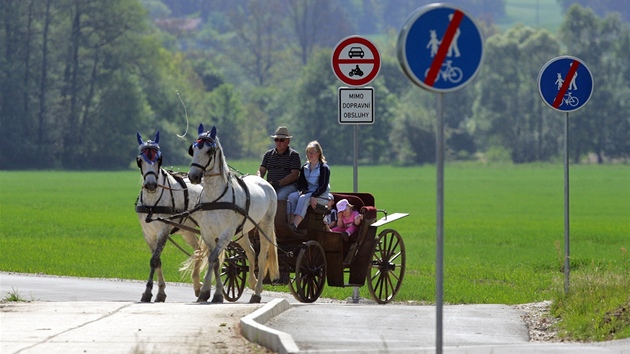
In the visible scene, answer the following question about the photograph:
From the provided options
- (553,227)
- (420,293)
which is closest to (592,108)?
(553,227)

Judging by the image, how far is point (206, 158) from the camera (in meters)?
16.9

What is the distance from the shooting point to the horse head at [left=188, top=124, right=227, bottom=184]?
1677 cm

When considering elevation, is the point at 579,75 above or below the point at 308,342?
above

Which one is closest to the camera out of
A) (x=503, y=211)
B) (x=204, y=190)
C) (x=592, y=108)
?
(x=204, y=190)

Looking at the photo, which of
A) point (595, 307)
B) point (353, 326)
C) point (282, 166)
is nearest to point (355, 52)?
point (282, 166)

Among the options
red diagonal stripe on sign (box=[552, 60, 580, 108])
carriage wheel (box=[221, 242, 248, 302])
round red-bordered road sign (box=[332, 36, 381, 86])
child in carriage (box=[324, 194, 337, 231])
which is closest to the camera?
red diagonal stripe on sign (box=[552, 60, 580, 108])

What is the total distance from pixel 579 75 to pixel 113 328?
21.9 ft

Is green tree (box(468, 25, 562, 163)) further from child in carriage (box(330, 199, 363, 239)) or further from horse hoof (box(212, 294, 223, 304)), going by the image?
horse hoof (box(212, 294, 223, 304))

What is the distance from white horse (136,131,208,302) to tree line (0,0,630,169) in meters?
95.3

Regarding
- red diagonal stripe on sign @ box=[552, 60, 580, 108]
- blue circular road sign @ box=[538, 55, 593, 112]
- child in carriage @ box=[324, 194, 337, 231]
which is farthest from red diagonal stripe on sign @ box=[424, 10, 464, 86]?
child in carriage @ box=[324, 194, 337, 231]

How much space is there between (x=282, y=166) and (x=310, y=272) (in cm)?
137

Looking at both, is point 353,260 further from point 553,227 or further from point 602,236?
point 553,227

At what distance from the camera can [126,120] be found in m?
116

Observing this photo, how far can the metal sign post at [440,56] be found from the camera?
33.7ft
